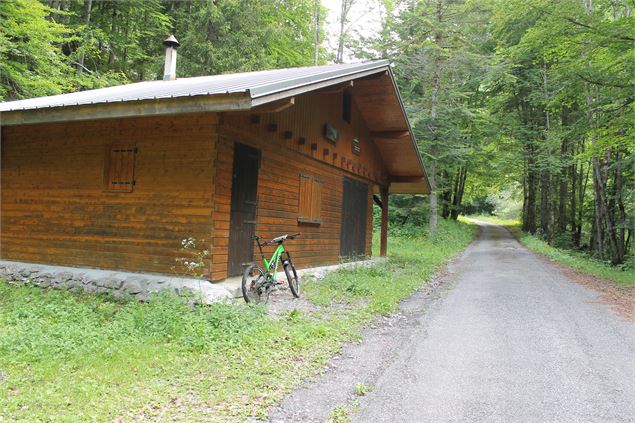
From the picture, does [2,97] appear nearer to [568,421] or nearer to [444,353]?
[444,353]

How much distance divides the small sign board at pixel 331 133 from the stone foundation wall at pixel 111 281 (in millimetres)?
5149

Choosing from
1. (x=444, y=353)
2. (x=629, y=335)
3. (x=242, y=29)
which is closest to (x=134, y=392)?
(x=444, y=353)

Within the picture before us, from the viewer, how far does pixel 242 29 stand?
18.3 meters

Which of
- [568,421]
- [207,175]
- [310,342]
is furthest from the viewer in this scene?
[207,175]

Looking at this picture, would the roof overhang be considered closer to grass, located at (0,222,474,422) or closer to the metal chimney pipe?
the metal chimney pipe

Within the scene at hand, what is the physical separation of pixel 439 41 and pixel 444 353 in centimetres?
1752

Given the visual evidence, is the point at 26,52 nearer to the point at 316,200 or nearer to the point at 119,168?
the point at 119,168

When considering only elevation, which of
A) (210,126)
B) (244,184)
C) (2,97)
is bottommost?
(244,184)

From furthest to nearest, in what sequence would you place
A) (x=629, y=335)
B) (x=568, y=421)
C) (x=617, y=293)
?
(x=617, y=293) < (x=629, y=335) < (x=568, y=421)

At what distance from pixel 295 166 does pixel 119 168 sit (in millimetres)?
3408

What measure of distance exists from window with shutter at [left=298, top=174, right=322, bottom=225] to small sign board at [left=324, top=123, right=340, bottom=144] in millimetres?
→ 1049

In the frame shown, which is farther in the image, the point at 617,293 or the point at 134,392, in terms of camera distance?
the point at 617,293

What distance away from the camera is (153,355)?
4.17 metres

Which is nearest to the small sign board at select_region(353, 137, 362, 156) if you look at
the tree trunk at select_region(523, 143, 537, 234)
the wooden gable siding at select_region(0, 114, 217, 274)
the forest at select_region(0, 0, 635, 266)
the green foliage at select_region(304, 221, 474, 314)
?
the green foliage at select_region(304, 221, 474, 314)
